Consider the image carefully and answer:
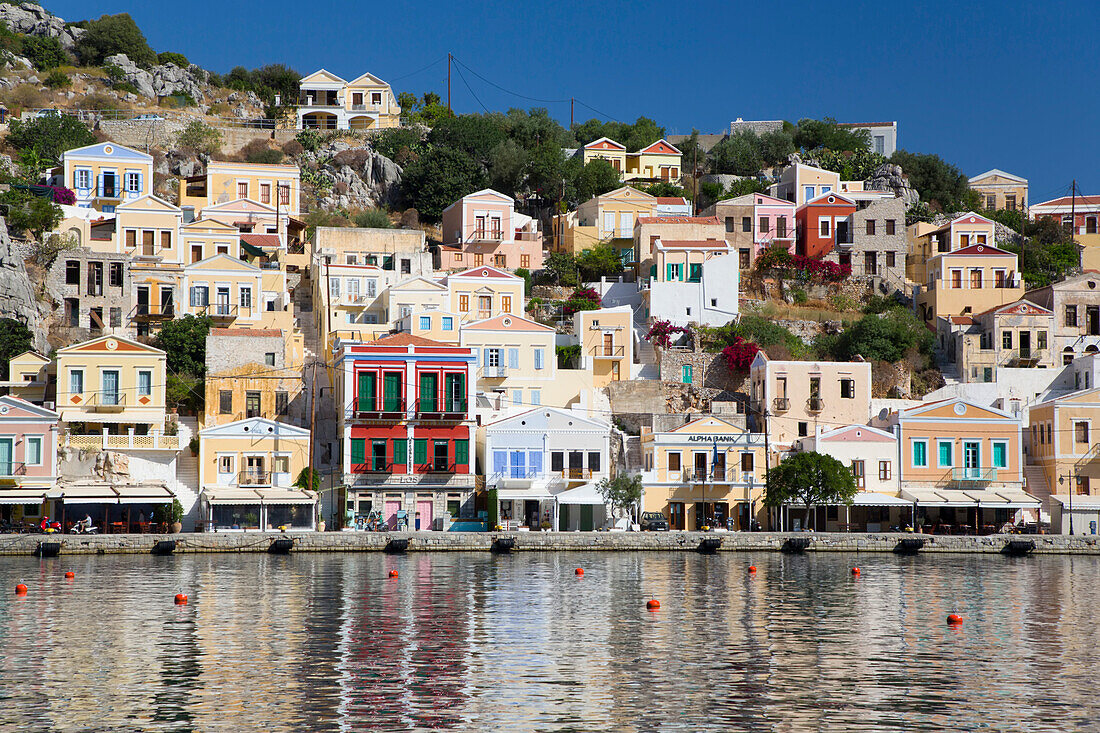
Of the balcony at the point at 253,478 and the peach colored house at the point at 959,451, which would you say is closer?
the balcony at the point at 253,478

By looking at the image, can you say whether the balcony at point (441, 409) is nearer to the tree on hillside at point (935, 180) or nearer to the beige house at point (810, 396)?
the beige house at point (810, 396)

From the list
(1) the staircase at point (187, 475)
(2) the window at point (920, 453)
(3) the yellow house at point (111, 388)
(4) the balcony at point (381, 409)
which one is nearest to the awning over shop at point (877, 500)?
(2) the window at point (920, 453)

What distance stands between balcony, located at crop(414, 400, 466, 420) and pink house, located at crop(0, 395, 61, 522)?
17.0 metres

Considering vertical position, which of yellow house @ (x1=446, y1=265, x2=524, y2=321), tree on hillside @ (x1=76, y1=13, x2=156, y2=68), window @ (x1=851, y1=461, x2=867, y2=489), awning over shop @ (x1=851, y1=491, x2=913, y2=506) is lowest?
awning over shop @ (x1=851, y1=491, x2=913, y2=506)

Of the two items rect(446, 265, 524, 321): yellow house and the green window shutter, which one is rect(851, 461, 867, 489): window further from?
the green window shutter

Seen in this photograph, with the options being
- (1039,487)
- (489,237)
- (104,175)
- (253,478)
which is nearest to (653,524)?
(253,478)

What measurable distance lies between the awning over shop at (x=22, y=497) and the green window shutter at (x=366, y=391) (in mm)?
15157

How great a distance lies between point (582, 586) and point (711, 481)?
864 inches

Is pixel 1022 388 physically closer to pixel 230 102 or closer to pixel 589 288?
pixel 589 288

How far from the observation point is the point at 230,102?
12194 centimetres

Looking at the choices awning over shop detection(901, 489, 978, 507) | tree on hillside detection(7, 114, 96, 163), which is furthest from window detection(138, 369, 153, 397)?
tree on hillside detection(7, 114, 96, 163)

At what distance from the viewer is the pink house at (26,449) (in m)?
54.5

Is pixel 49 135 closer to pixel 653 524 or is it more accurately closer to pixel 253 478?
pixel 253 478

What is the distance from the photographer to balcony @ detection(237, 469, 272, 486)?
189 feet
